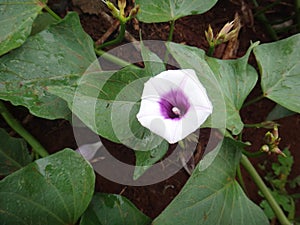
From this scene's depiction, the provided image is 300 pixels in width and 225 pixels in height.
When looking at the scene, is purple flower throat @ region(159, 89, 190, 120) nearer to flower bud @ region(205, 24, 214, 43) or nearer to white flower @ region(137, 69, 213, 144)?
white flower @ region(137, 69, 213, 144)

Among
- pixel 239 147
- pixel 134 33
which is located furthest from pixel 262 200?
pixel 134 33

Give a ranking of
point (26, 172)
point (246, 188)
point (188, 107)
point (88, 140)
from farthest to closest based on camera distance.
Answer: point (246, 188)
point (88, 140)
point (26, 172)
point (188, 107)

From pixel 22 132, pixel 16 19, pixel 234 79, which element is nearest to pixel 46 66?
pixel 16 19

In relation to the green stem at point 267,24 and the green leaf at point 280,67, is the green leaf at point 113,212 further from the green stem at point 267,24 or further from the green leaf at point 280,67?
the green stem at point 267,24

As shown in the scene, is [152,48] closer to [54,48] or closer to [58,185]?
[54,48]

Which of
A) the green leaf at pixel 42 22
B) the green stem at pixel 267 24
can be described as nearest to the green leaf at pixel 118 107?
the green leaf at pixel 42 22

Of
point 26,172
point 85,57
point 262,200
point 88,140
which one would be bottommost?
point 262,200

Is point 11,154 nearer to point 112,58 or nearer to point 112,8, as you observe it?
point 112,58
